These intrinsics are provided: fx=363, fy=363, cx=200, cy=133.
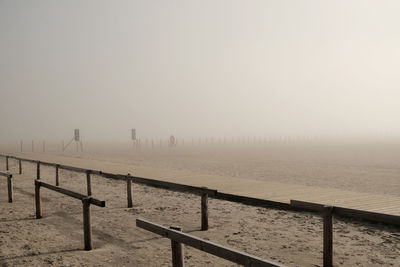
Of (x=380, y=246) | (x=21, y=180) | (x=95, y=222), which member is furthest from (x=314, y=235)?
(x=21, y=180)

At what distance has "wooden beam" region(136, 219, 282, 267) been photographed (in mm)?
3110

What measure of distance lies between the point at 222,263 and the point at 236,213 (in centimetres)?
364

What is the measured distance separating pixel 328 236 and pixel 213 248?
7.87ft

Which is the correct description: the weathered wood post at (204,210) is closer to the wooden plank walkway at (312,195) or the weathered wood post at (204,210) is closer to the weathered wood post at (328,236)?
the weathered wood post at (328,236)

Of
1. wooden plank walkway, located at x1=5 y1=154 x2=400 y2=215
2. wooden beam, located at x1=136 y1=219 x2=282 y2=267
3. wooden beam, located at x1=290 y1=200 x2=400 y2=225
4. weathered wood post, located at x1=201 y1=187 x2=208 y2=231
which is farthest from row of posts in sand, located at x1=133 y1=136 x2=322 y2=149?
wooden beam, located at x1=136 y1=219 x2=282 y2=267

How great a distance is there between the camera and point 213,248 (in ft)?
11.8

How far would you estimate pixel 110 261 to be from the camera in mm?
5582

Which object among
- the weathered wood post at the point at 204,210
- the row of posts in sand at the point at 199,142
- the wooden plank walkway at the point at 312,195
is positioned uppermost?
the weathered wood post at the point at 204,210

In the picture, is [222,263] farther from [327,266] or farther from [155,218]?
[155,218]

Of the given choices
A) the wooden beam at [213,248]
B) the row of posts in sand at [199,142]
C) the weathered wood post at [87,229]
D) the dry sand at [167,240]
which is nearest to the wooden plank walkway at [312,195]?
the dry sand at [167,240]

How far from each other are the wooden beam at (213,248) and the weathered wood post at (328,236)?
2314 mm

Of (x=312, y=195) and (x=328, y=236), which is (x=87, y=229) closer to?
(x=328, y=236)

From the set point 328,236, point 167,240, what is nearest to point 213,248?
point 328,236

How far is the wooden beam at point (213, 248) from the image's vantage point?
3110mm
